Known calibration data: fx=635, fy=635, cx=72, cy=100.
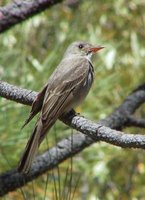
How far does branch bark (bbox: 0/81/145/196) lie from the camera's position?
1.84 metres

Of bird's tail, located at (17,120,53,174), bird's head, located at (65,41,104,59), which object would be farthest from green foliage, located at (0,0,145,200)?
bird's tail, located at (17,120,53,174)

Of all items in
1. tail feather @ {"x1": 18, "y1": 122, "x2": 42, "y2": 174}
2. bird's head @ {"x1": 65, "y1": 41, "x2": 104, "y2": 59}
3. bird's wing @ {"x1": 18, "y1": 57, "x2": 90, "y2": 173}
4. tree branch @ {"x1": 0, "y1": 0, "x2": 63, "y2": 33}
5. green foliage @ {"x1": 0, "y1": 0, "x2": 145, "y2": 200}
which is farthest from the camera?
green foliage @ {"x1": 0, "y1": 0, "x2": 145, "y2": 200}

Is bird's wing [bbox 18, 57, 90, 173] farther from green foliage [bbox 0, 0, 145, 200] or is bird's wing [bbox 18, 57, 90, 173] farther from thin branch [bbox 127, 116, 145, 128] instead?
thin branch [bbox 127, 116, 145, 128]

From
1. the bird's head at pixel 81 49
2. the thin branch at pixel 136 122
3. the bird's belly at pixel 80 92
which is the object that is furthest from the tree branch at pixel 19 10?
the bird's head at pixel 81 49

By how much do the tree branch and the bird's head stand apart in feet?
2.43

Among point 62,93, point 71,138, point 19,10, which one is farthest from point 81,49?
point 71,138

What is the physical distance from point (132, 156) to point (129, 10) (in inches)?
51.7

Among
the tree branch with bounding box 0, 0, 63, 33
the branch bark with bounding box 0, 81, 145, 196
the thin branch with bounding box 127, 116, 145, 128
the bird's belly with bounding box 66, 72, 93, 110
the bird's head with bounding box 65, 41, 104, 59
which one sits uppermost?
the tree branch with bounding box 0, 0, 63, 33

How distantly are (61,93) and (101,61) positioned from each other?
42.6 inches

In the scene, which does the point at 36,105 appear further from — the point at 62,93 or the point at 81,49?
the point at 81,49

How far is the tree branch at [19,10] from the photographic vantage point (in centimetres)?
257

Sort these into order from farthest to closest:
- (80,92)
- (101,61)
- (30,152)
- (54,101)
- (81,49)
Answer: (101,61) < (81,49) < (80,92) < (54,101) < (30,152)

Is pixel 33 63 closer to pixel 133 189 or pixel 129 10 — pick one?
pixel 133 189

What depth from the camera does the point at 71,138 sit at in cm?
245
